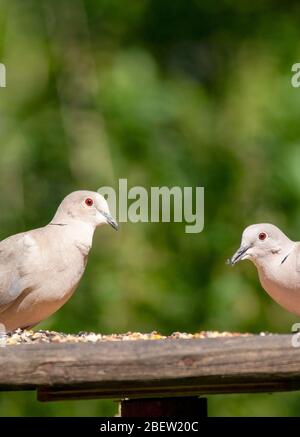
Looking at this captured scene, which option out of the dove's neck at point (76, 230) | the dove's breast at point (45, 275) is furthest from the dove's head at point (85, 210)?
the dove's breast at point (45, 275)

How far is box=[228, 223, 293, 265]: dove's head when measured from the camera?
219 inches

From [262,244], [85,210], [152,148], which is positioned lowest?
[262,244]

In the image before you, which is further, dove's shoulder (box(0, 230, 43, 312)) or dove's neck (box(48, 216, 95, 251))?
dove's neck (box(48, 216, 95, 251))

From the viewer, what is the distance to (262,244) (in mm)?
5629

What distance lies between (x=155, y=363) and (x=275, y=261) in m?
1.49

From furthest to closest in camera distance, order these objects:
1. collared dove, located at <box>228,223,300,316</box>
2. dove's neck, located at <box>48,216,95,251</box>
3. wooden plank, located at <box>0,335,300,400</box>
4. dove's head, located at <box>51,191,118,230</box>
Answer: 1. dove's head, located at <box>51,191,118,230</box>
2. dove's neck, located at <box>48,216,95,251</box>
3. collared dove, located at <box>228,223,300,316</box>
4. wooden plank, located at <box>0,335,300,400</box>

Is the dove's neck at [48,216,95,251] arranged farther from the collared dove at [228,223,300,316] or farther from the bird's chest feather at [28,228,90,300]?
the collared dove at [228,223,300,316]

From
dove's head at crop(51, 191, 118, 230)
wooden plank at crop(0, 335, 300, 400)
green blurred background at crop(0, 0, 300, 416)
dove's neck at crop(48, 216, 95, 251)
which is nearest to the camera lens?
wooden plank at crop(0, 335, 300, 400)

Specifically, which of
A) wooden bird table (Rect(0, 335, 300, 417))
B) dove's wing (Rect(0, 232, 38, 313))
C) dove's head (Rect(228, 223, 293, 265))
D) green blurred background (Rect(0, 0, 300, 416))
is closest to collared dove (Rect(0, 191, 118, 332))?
dove's wing (Rect(0, 232, 38, 313))

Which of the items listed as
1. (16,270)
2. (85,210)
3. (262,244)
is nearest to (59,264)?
(16,270)

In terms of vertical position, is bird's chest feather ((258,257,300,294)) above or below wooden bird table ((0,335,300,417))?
above

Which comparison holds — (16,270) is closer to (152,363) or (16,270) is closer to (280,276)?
(280,276)

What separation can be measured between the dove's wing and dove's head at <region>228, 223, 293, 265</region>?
2.82 ft
